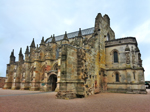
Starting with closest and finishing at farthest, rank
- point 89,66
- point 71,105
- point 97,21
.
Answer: point 71,105
point 89,66
point 97,21

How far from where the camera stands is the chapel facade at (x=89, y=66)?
1353 cm

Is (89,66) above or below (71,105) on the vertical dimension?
above

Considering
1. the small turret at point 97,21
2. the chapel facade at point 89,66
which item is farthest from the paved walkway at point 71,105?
the small turret at point 97,21

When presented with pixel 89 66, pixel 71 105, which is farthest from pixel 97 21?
pixel 71 105

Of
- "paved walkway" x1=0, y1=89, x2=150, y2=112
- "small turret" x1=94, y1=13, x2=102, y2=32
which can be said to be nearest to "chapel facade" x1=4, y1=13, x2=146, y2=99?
"small turret" x1=94, y1=13, x2=102, y2=32

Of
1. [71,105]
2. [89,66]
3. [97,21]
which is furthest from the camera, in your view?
[97,21]

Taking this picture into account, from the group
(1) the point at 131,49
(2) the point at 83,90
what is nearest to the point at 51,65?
(2) the point at 83,90

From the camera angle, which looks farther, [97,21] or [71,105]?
[97,21]

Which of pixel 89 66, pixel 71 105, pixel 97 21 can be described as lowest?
pixel 71 105

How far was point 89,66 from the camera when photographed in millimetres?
16734

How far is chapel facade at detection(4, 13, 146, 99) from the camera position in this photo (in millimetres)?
13531

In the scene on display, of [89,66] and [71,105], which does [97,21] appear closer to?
[89,66]

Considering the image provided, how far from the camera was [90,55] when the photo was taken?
17484 mm

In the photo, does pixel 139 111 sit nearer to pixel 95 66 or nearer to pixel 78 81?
pixel 78 81
